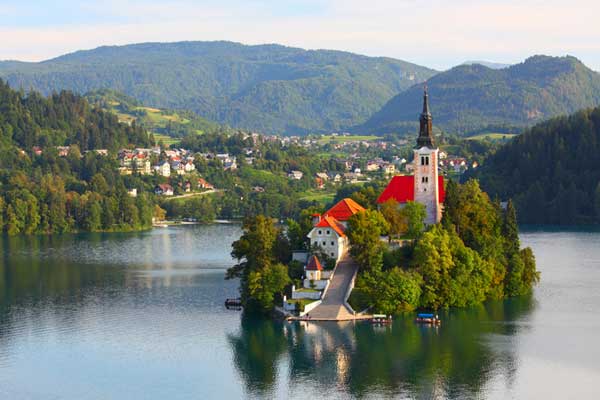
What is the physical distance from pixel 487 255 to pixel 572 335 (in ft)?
38.4

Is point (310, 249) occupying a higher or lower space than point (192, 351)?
higher

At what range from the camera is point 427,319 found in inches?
2395

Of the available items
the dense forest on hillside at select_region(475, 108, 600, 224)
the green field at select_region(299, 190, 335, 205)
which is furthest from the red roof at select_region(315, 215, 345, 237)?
the green field at select_region(299, 190, 335, 205)

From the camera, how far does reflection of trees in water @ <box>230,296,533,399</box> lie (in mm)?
48875

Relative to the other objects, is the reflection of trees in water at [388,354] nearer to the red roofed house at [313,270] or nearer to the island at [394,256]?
the island at [394,256]

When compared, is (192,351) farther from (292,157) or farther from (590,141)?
(292,157)

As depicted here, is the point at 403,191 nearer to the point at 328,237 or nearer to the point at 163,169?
the point at 328,237

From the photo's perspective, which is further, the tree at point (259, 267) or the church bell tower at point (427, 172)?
the church bell tower at point (427, 172)

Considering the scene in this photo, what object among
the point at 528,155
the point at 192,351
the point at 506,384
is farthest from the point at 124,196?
the point at 506,384

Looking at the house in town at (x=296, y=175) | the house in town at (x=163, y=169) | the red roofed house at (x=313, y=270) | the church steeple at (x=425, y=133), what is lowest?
the red roofed house at (x=313, y=270)

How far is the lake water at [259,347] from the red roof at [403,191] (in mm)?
10014

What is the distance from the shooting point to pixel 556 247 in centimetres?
9825

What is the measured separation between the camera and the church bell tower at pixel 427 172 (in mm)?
71625

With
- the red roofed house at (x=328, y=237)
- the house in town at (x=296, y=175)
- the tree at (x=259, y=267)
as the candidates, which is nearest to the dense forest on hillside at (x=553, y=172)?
the house in town at (x=296, y=175)
